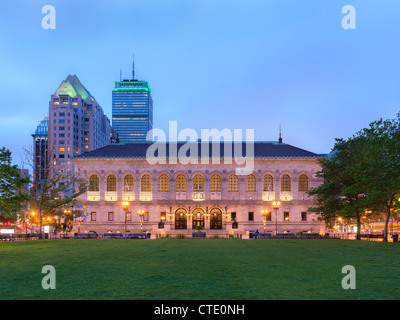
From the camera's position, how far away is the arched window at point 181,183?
225ft

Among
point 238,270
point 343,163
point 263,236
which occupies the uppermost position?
point 343,163

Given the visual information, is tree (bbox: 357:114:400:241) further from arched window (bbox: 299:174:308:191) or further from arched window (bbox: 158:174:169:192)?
arched window (bbox: 158:174:169:192)

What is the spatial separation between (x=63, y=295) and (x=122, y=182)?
5953 centimetres

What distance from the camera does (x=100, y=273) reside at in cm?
1462

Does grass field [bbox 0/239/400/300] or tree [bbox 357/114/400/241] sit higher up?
tree [bbox 357/114/400/241]

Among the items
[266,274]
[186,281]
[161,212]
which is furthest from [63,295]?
[161,212]

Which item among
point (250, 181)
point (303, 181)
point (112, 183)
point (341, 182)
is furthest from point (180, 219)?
point (341, 182)

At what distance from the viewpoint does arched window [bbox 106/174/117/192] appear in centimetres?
6900

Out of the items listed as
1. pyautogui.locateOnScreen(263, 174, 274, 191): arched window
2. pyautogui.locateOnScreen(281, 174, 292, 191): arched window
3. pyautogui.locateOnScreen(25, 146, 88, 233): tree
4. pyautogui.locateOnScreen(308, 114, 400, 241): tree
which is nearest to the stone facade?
pyautogui.locateOnScreen(281, 174, 292, 191): arched window

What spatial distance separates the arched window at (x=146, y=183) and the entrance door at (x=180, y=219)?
7.11 metres

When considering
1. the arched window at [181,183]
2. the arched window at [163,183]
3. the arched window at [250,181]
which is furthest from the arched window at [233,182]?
the arched window at [163,183]

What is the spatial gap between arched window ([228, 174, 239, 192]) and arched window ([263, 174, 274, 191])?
5.21 metres

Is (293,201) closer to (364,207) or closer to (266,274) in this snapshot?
(364,207)

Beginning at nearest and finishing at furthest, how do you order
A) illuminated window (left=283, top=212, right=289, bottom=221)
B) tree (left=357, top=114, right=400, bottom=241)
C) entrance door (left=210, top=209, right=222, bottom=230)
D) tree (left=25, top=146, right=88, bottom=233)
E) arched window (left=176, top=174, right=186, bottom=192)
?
tree (left=357, top=114, right=400, bottom=241) < tree (left=25, top=146, right=88, bottom=233) < illuminated window (left=283, top=212, right=289, bottom=221) < entrance door (left=210, top=209, right=222, bottom=230) < arched window (left=176, top=174, right=186, bottom=192)
